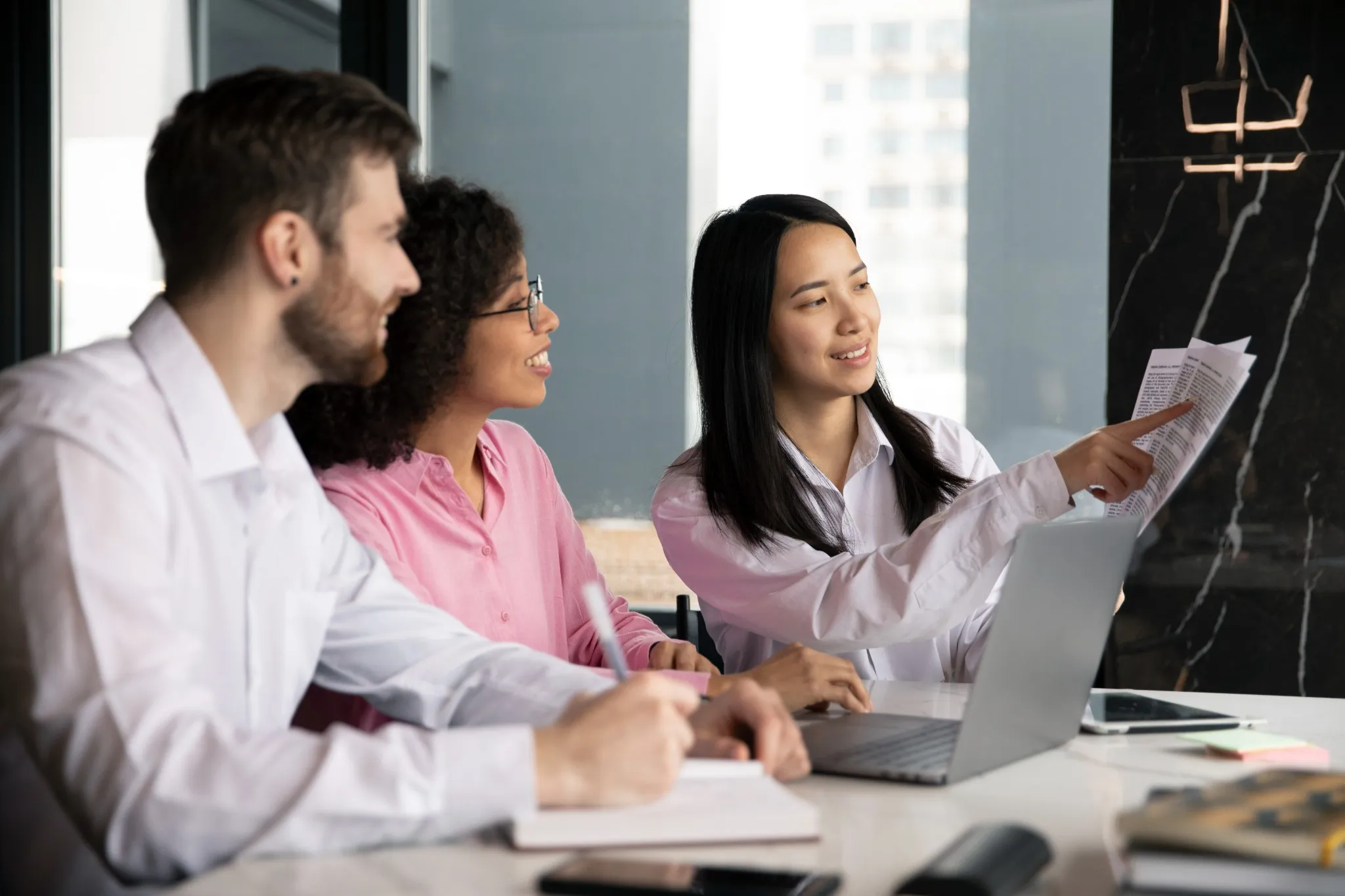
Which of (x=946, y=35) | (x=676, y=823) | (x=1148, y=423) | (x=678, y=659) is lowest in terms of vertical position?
(x=678, y=659)

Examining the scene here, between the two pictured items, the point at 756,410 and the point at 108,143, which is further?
the point at 108,143

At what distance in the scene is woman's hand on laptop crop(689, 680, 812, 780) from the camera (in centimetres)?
126

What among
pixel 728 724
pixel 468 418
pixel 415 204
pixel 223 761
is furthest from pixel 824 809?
pixel 415 204

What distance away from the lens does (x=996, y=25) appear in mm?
3309

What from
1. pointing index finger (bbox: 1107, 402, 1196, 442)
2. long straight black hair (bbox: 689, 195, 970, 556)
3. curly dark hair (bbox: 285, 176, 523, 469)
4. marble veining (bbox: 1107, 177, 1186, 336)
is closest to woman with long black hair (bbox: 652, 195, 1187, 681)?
long straight black hair (bbox: 689, 195, 970, 556)

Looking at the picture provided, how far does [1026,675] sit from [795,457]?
103 cm

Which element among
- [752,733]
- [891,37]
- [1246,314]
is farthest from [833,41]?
[752,733]


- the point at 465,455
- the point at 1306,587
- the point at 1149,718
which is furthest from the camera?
the point at 1306,587

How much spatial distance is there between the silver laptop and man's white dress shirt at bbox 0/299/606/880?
415mm

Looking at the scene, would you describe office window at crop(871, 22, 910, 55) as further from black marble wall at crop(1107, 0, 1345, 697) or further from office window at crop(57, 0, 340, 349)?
office window at crop(57, 0, 340, 349)

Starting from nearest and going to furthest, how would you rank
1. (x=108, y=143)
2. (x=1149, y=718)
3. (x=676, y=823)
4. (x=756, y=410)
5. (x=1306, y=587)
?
(x=676, y=823) → (x=1149, y=718) → (x=756, y=410) → (x=1306, y=587) → (x=108, y=143)

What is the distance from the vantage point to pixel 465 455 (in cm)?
207

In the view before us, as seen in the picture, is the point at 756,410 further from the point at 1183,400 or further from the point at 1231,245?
the point at 1231,245

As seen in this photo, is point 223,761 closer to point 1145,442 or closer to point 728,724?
point 728,724
